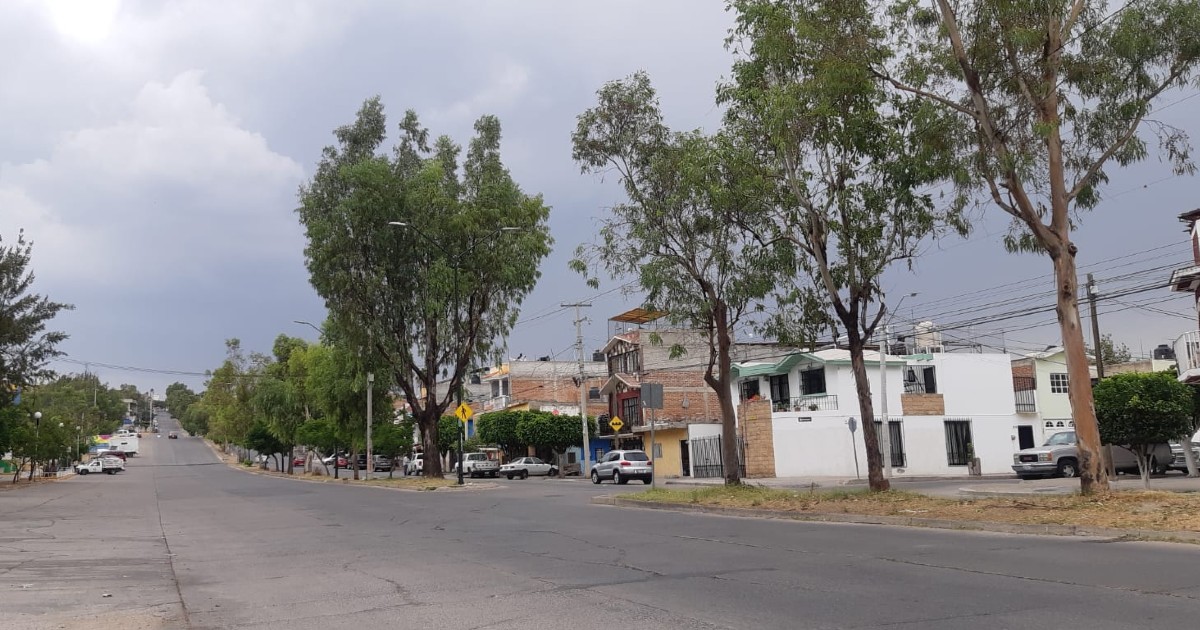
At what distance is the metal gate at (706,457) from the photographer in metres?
51.3

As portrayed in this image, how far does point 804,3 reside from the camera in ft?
63.5

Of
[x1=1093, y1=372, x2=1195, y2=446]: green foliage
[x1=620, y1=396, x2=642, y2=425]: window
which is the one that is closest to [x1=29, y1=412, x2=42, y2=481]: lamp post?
[x1=620, y1=396, x2=642, y2=425]: window

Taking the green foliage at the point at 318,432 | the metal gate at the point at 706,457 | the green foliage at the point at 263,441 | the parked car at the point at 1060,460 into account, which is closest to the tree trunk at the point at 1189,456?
the parked car at the point at 1060,460

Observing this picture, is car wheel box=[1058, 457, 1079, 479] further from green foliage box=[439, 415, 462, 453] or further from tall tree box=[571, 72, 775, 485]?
green foliage box=[439, 415, 462, 453]

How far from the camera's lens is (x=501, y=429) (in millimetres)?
64062

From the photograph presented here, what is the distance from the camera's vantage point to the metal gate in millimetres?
51344

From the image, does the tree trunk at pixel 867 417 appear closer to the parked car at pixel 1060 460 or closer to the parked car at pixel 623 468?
the parked car at pixel 1060 460

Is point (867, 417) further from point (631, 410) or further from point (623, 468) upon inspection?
point (631, 410)

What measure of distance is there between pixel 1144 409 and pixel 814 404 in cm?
2334

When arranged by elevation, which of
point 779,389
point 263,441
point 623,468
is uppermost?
point 779,389

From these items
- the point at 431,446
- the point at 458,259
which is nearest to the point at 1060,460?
the point at 458,259

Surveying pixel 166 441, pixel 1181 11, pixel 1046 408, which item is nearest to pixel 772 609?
pixel 1181 11

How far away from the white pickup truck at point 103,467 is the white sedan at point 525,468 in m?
38.8

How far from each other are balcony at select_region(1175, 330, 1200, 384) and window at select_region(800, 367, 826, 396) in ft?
70.5
